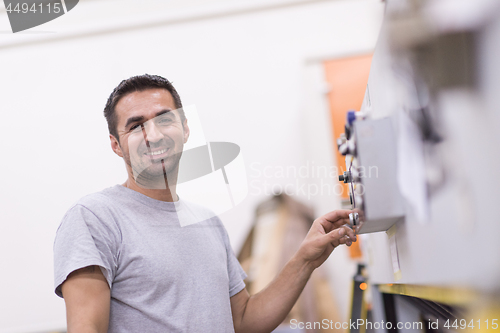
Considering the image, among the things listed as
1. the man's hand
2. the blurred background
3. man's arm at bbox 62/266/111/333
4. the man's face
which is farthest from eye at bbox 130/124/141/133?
the blurred background

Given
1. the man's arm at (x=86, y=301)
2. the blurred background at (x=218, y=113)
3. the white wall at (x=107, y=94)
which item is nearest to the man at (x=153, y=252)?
the man's arm at (x=86, y=301)

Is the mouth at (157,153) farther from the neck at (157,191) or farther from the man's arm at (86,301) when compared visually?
the man's arm at (86,301)

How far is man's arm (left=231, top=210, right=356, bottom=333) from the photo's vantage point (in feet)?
2.95

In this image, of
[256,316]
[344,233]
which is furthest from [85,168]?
[344,233]

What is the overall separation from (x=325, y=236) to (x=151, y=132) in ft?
1.56

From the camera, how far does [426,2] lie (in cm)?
39

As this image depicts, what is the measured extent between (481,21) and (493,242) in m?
0.17

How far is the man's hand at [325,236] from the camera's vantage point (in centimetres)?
86

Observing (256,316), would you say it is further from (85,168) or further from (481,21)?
(85,168)

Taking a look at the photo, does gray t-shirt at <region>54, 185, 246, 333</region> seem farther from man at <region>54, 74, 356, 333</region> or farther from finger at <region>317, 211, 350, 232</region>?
finger at <region>317, 211, 350, 232</region>

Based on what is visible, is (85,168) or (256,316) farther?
(85,168)

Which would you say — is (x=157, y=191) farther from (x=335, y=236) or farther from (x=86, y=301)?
(x=335, y=236)

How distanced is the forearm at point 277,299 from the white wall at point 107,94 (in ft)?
3.28

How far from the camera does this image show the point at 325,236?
0.88 m
